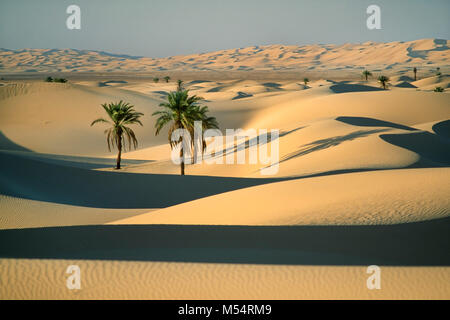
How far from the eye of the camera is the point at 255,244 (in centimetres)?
843

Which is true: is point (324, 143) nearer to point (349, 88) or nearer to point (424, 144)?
point (424, 144)

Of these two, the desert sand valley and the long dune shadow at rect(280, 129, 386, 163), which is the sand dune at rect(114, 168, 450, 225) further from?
the long dune shadow at rect(280, 129, 386, 163)

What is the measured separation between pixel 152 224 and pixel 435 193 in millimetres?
7717

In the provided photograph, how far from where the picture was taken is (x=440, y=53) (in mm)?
198250

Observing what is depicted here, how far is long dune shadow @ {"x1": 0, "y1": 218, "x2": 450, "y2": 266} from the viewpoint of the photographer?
25.1ft

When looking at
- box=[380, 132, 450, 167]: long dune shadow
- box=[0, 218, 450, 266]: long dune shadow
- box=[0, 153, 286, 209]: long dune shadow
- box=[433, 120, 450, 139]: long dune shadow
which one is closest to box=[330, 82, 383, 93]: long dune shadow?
box=[433, 120, 450, 139]: long dune shadow

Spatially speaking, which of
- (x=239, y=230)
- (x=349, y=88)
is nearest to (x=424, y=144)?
(x=239, y=230)

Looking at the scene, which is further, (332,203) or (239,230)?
(332,203)

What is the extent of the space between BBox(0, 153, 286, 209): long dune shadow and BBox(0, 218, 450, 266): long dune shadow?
6.71m

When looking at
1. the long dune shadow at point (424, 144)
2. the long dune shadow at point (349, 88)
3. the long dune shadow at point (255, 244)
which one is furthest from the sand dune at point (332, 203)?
the long dune shadow at point (349, 88)

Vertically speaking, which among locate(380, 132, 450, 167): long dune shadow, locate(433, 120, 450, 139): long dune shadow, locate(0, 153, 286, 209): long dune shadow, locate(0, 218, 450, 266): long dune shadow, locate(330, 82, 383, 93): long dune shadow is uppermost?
locate(330, 82, 383, 93): long dune shadow

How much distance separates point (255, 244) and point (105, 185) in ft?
39.3

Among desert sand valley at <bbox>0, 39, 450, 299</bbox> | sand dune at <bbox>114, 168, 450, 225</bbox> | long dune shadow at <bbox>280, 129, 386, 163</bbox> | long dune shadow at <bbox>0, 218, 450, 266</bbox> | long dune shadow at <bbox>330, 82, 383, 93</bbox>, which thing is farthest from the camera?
long dune shadow at <bbox>330, 82, 383, 93</bbox>
